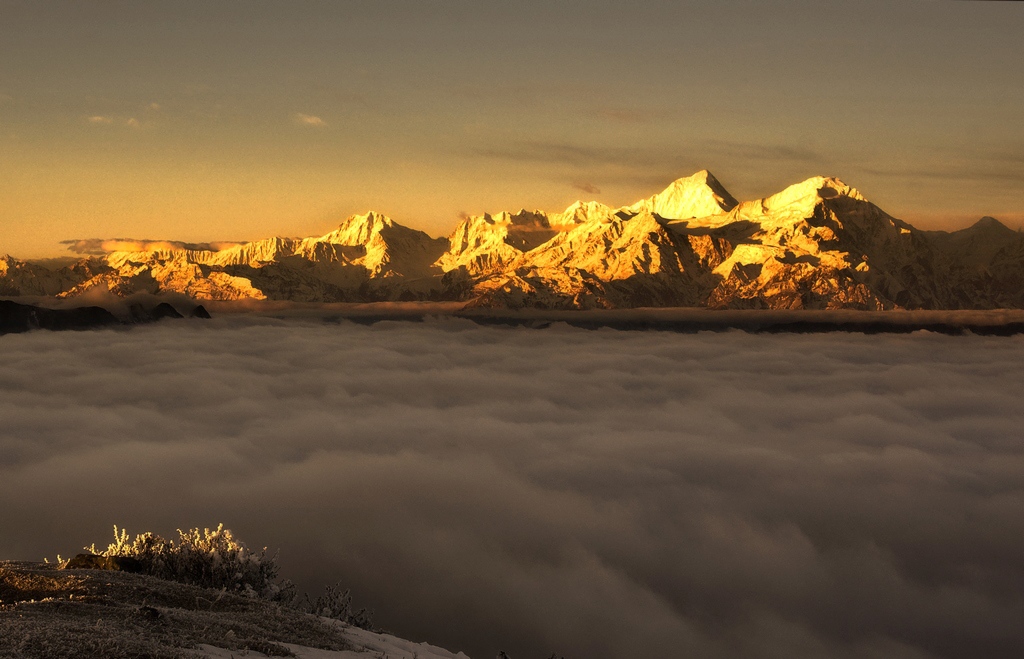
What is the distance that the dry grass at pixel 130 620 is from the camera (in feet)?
94.9

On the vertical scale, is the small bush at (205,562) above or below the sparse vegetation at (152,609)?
below

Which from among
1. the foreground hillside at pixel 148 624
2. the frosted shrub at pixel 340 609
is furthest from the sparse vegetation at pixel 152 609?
the frosted shrub at pixel 340 609

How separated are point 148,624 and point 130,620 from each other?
0.79 m

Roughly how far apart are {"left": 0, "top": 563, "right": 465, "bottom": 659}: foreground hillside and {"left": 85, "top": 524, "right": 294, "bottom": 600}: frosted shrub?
7.45 metres

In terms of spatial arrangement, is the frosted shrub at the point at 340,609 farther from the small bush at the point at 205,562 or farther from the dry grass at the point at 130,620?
the dry grass at the point at 130,620

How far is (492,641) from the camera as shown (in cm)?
19100

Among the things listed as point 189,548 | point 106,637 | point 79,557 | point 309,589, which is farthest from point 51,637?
point 309,589

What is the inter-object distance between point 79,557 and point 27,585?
10.8 metres

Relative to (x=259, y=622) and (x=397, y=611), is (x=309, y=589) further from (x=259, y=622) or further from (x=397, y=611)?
(x=259, y=622)

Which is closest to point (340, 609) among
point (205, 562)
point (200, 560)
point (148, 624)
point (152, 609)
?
point (205, 562)

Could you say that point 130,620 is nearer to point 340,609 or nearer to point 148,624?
point 148,624

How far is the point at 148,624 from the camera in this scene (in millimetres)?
34656

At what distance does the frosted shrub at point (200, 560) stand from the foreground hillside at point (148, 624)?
7.45 meters

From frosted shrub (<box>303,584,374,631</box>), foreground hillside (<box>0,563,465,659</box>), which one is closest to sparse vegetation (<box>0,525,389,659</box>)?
foreground hillside (<box>0,563,465,659</box>)
